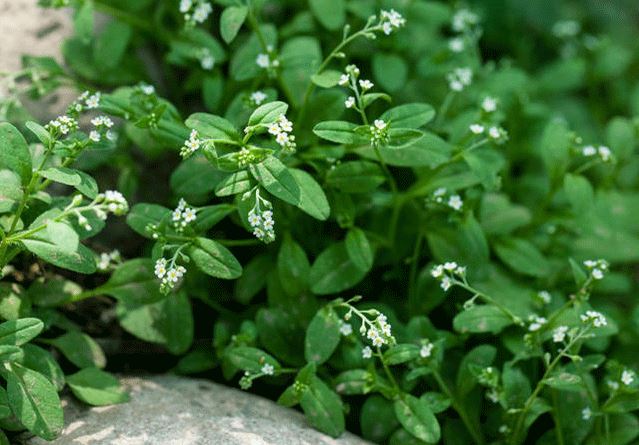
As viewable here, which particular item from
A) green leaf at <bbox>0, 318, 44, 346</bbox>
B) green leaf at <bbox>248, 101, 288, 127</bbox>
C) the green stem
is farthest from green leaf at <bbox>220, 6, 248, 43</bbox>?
the green stem

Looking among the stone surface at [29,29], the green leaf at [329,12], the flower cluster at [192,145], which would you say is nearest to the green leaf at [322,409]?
the flower cluster at [192,145]

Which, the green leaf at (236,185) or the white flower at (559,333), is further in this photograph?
the white flower at (559,333)

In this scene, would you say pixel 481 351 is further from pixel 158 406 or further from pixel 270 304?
pixel 158 406

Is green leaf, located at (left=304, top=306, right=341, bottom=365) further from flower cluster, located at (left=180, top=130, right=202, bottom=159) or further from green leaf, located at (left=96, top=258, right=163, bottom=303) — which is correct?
flower cluster, located at (left=180, top=130, right=202, bottom=159)

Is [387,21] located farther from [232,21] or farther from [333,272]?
[333,272]

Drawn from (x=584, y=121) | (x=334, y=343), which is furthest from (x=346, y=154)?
(x=584, y=121)

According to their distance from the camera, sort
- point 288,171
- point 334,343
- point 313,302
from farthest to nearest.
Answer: point 313,302
point 334,343
point 288,171

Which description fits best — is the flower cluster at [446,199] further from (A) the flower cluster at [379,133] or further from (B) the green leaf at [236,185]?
(B) the green leaf at [236,185]
